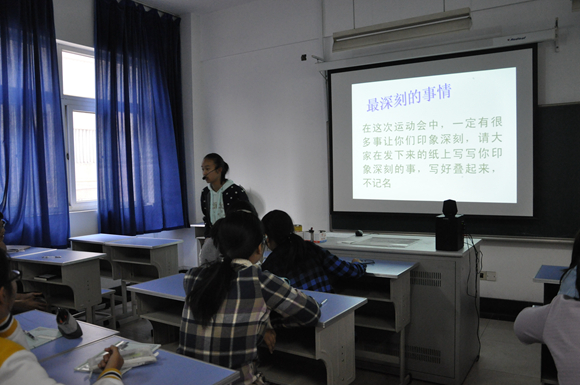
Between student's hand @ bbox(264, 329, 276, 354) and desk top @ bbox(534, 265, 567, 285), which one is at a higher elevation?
desk top @ bbox(534, 265, 567, 285)

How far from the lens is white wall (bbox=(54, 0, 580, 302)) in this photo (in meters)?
3.93

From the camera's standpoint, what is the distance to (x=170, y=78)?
592 cm

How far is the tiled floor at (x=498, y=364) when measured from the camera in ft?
9.47

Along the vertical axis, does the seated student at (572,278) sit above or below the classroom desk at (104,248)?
above

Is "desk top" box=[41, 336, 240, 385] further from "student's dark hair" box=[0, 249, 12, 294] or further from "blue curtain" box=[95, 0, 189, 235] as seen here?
"blue curtain" box=[95, 0, 189, 235]

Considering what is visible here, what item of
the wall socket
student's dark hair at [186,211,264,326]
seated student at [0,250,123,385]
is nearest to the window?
student's dark hair at [186,211,264,326]

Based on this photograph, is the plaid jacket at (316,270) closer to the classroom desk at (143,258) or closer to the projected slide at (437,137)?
the classroom desk at (143,258)

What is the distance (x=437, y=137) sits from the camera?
14.3 feet

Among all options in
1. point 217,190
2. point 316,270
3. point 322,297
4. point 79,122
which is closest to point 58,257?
point 217,190

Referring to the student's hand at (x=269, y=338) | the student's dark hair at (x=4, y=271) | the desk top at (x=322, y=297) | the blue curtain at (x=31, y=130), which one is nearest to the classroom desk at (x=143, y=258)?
the blue curtain at (x=31, y=130)

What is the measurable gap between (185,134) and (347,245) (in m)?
3.72

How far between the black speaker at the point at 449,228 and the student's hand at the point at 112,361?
6.77 feet

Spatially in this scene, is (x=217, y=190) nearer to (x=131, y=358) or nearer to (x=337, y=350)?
(x=337, y=350)

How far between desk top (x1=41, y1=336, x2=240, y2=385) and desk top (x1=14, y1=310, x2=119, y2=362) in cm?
7
